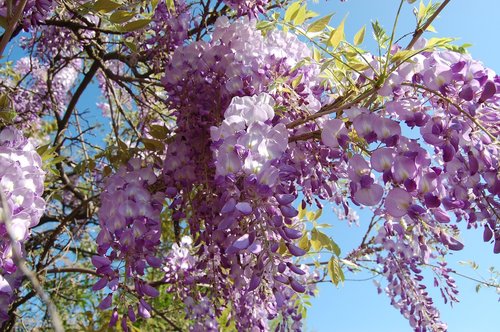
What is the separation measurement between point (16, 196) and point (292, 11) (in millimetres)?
923

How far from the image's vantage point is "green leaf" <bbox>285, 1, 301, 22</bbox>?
150 cm

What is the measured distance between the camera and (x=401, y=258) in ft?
8.13

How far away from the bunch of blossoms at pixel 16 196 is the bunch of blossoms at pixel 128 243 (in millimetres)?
181

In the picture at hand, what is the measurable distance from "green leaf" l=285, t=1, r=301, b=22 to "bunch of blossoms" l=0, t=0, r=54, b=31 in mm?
750

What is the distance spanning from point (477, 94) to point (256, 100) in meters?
0.48

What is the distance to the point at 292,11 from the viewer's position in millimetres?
1521

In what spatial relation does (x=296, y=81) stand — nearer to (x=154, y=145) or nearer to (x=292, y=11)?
(x=292, y=11)

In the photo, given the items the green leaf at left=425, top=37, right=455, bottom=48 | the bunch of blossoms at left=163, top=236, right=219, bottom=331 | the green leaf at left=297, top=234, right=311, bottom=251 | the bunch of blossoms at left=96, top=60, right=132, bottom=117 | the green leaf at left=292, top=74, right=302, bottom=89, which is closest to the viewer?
the green leaf at left=425, top=37, right=455, bottom=48

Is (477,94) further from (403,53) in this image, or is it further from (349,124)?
(349,124)

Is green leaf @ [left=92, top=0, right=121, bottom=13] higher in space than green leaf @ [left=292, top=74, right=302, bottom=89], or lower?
higher

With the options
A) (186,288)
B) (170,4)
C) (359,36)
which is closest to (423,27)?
(359,36)

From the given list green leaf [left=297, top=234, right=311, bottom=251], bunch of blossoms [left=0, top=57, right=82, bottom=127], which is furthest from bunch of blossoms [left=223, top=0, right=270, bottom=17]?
bunch of blossoms [left=0, top=57, right=82, bottom=127]

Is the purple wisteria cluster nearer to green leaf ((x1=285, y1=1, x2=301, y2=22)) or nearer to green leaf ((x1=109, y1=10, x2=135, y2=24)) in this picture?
green leaf ((x1=285, y1=1, x2=301, y2=22))

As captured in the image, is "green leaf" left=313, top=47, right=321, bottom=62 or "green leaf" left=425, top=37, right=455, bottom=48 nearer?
"green leaf" left=425, top=37, right=455, bottom=48
